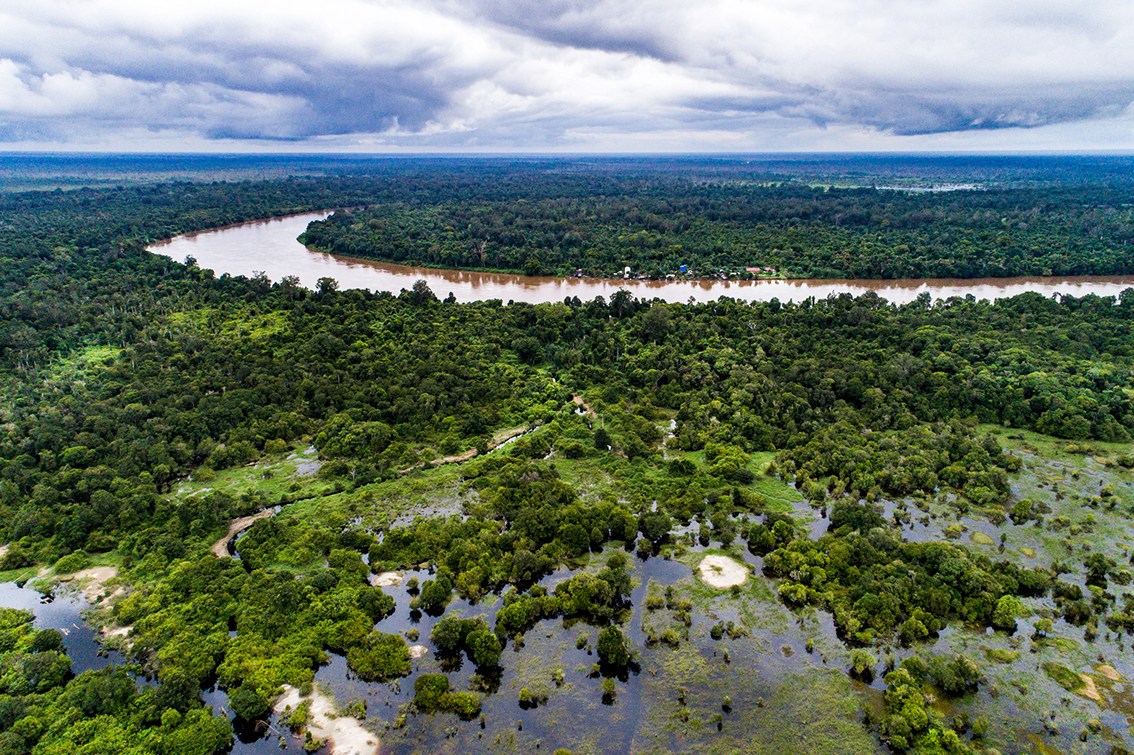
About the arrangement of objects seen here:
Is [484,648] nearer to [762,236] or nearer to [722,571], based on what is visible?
[722,571]

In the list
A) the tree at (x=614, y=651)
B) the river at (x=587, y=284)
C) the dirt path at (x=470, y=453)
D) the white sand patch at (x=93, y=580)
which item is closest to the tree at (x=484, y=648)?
the tree at (x=614, y=651)

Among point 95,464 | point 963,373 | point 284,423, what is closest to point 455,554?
point 284,423

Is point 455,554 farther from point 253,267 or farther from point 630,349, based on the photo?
point 253,267

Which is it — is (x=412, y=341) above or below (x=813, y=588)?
above

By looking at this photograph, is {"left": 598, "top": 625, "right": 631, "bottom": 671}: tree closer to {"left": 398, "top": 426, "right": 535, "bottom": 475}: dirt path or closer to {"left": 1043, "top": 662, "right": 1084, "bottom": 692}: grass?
{"left": 1043, "top": 662, "right": 1084, "bottom": 692}: grass

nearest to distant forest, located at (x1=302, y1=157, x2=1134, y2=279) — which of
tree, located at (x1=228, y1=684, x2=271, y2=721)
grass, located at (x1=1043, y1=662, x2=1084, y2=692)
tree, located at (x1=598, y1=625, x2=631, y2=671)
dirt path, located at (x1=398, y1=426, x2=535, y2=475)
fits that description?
dirt path, located at (x1=398, y1=426, x2=535, y2=475)

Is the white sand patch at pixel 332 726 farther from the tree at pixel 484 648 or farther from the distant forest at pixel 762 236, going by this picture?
the distant forest at pixel 762 236
